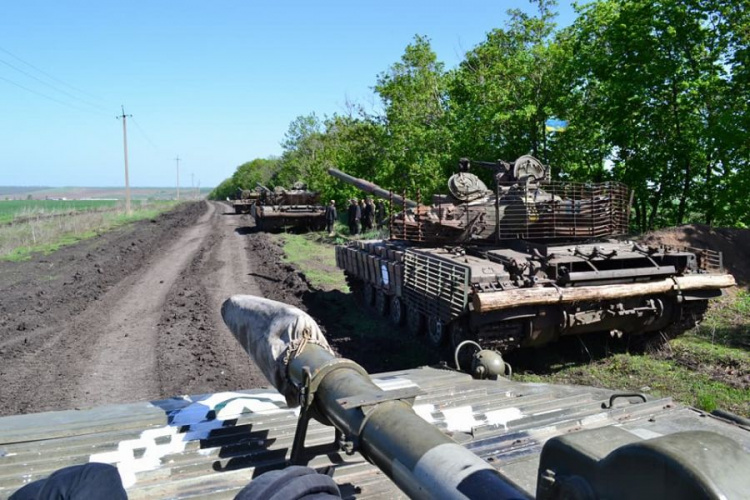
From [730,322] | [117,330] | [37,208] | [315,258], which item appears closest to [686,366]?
[730,322]

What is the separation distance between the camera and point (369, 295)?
12.3m

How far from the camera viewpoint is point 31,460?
3434mm

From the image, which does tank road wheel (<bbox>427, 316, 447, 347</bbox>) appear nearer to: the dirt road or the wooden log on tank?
the wooden log on tank

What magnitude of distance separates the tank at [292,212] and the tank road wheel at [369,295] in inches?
592

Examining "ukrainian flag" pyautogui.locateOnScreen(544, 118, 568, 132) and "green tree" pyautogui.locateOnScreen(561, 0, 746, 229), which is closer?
"green tree" pyautogui.locateOnScreen(561, 0, 746, 229)

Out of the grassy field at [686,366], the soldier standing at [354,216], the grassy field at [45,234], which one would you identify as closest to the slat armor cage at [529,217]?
the grassy field at [686,366]

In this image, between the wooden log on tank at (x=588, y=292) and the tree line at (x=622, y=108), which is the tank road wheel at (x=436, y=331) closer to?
the wooden log on tank at (x=588, y=292)

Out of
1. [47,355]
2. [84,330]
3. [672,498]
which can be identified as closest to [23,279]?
[84,330]

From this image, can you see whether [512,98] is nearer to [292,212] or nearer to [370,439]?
[292,212]

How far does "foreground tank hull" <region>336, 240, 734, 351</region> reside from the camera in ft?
24.6

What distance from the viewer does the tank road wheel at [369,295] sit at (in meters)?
12.2

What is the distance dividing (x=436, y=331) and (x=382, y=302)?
2.66 m

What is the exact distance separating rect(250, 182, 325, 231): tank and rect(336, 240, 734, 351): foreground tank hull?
18.1 m

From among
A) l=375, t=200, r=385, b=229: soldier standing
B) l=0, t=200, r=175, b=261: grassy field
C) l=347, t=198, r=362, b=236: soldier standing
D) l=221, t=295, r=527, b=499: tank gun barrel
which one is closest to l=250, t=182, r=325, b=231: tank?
l=375, t=200, r=385, b=229: soldier standing
